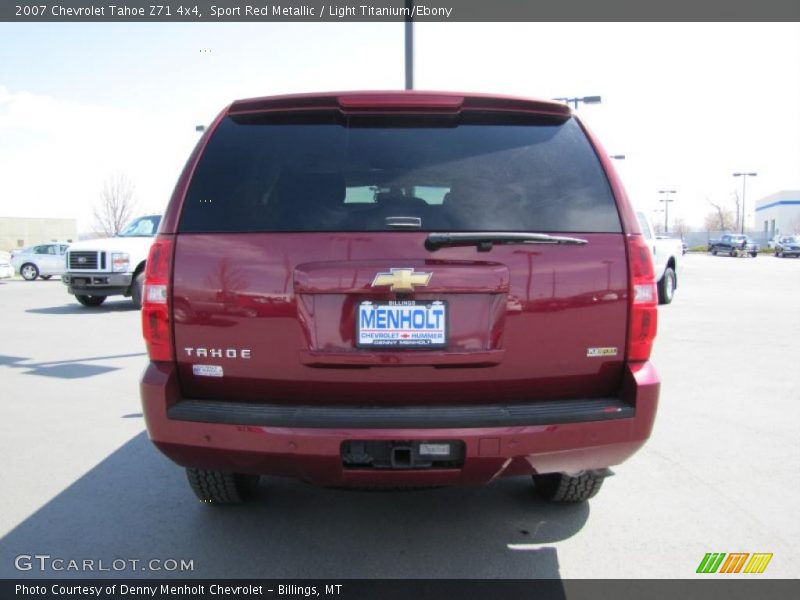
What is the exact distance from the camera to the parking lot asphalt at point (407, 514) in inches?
110

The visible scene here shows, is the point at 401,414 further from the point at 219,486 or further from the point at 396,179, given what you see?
the point at 219,486

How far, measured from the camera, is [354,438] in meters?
2.31

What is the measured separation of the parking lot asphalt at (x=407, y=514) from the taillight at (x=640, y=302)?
1078mm

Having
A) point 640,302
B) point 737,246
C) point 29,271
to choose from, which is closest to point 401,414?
point 640,302

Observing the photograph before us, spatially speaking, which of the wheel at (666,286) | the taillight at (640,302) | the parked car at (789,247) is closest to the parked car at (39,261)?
the wheel at (666,286)

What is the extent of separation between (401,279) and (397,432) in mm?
608

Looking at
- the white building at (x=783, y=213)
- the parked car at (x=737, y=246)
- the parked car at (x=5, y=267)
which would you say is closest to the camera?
the parked car at (x=5, y=267)

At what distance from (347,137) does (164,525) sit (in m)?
2.25

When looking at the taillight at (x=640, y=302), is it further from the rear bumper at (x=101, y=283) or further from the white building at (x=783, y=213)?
the white building at (x=783, y=213)

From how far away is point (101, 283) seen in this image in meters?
12.7

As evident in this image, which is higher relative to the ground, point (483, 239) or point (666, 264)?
point (483, 239)

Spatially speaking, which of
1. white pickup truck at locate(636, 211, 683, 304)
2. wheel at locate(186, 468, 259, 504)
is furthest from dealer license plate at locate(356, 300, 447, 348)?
white pickup truck at locate(636, 211, 683, 304)

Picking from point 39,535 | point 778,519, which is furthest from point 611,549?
point 39,535

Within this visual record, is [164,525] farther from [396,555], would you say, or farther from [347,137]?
[347,137]
